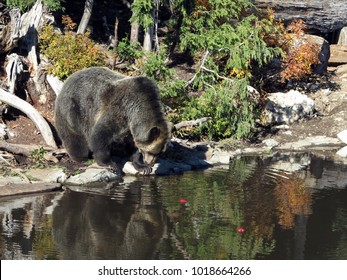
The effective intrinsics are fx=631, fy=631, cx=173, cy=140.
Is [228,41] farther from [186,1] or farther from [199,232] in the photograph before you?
[199,232]

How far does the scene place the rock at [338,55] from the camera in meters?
20.9

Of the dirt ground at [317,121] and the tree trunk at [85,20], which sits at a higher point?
the tree trunk at [85,20]

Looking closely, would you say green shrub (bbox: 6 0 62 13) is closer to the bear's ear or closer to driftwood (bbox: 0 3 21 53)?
driftwood (bbox: 0 3 21 53)

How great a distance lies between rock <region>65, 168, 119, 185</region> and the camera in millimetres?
11273

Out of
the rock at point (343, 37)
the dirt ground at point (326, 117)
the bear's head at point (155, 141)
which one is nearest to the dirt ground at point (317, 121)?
the dirt ground at point (326, 117)

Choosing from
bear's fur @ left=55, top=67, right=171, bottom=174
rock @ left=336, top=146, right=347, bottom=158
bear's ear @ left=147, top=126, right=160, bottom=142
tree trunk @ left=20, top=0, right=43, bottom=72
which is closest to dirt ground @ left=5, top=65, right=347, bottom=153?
tree trunk @ left=20, top=0, right=43, bottom=72

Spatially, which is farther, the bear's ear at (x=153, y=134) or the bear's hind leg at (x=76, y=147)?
the bear's hind leg at (x=76, y=147)

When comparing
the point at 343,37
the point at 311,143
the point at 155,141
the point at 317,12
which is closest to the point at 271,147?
the point at 311,143

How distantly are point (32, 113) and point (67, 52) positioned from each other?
1.96 metres

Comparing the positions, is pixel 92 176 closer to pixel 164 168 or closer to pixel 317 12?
pixel 164 168

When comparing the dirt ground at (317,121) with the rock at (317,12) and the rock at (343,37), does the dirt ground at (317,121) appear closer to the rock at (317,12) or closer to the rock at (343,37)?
the rock at (343,37)

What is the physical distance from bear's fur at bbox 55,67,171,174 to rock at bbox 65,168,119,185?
0.27 meters

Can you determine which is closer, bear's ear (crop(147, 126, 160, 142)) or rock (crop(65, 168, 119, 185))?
bear's ear (crop(147, 126, 160, 142))
